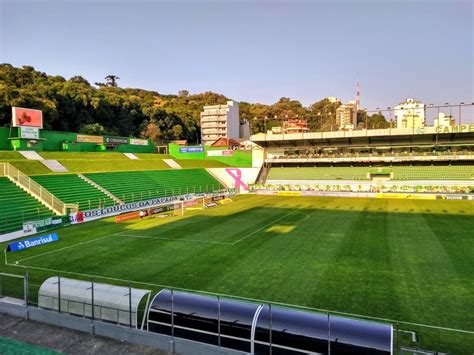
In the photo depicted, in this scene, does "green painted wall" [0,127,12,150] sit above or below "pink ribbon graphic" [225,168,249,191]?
above

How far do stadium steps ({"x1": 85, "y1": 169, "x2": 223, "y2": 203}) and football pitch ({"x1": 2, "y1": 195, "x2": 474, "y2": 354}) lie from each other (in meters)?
10.4

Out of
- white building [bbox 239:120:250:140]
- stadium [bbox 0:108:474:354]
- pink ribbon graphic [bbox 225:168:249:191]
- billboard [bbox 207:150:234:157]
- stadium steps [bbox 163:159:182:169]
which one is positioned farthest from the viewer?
white building [bbox 239:120:250:140]

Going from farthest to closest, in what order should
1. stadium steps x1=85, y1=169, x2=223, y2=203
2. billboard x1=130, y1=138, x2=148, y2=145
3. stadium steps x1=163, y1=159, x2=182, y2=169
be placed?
billboard x1=130, y1=138, x2=148, y2=145 → stadium steps x1=163, y1=159, x2=182, y2=169 → stadium steps x1=85, y1=169, x2=223, y2=203

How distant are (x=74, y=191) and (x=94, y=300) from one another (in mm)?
29431

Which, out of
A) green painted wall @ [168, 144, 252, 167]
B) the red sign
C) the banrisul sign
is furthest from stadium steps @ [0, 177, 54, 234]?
green painted wall @ [168, 144, 252, 167]

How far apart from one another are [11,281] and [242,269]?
10582mm

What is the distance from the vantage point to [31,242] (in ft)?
75.2

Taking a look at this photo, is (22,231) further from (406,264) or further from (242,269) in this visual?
(406,264)

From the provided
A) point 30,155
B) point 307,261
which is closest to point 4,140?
point 30,155

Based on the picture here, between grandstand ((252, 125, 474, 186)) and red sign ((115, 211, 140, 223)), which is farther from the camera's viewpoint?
grandstand ((252, 125, 474, 186))

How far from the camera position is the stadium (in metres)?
9.95

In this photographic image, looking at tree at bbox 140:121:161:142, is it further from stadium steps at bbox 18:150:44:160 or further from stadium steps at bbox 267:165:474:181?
stadium steps at bbox 18:150:44:160

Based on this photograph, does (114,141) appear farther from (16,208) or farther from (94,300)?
(94,300)

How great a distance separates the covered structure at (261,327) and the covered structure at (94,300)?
755 mm
